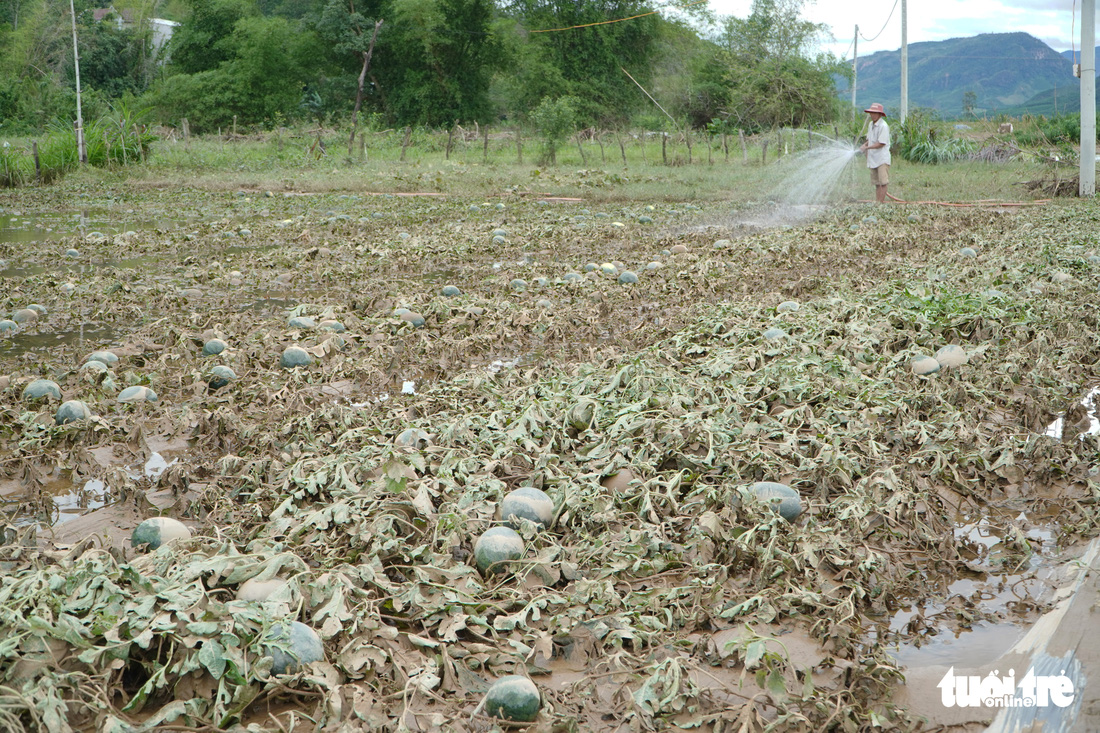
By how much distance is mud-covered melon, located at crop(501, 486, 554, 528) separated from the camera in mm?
2625

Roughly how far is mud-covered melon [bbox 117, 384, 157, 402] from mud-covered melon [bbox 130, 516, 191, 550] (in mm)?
1476

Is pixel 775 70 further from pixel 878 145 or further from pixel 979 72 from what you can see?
pixel 979 72

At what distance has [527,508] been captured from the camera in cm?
263

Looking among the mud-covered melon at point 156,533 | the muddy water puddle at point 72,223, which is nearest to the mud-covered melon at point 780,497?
the mud-covered melon at point 156,533

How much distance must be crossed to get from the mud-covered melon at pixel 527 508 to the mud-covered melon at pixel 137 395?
6.71 ft

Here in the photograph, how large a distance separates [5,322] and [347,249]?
11.4 ft

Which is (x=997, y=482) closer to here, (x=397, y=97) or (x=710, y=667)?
(x=710, y=667)

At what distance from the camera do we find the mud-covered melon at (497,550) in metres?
2.41

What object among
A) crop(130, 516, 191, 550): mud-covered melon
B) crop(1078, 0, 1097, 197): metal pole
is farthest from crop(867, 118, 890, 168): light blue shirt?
crop(130, 516, 191, 550): mud-covered melon

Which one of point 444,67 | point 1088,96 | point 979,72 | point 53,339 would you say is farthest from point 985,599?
point 979,72

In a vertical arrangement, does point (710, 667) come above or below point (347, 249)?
below

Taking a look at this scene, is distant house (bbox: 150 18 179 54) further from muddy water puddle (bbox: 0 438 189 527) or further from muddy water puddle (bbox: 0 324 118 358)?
muddy water puddle (bbox: 0 438 189 527)

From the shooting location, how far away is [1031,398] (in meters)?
3.66

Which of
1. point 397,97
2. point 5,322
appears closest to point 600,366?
point 5,322
